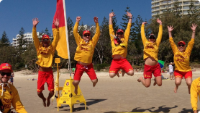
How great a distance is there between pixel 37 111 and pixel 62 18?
4522mm

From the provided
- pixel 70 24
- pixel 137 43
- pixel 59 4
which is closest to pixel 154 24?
pixel 137 43

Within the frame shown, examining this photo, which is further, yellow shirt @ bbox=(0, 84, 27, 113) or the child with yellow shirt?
the child with yellow shirt

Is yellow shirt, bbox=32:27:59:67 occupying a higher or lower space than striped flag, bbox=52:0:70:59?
lower

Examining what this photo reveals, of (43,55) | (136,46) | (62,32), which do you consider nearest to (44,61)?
(43,55)

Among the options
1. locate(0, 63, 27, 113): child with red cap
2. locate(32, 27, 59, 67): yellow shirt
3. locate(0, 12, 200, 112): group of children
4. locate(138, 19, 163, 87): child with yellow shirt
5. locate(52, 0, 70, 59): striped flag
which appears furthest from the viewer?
locate(52, 0, 70, 59): striped flag

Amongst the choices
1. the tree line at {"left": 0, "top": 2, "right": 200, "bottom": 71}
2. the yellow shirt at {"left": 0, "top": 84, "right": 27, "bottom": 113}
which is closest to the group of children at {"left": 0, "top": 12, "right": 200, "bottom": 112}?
the yellow shirt at {"left": 0, "top": 84, "right": 27, "bottom": 113}

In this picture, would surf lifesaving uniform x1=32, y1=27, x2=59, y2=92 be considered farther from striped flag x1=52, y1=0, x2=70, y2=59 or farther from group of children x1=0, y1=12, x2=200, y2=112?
striped flag x1=52, y1=0, x2=70, y2=59

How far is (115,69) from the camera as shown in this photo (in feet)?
25.3

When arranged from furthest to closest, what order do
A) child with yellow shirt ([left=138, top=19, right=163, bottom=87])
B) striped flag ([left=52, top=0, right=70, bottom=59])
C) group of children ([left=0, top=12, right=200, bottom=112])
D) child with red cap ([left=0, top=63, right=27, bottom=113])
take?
striped flag ([left=52, top=0, right=70, bottom=59]) → child with yellow shirt ([left=138, top=19, right=163, bottom=87]) → group of children ([left=0, top=12, right=200, bottom=112]) → child with red cap ([left=0, top=63, right=27, bottom=113])

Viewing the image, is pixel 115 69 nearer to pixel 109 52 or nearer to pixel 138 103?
pixel 138 103

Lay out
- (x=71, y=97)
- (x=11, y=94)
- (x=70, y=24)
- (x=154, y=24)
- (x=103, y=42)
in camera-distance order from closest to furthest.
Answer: (x=11, y=94) < (x=71, y=97) < (x=154, y=24) < (x=103, y=42) < (x=70, y=24)

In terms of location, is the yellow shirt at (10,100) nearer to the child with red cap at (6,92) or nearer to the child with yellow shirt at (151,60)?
the child with red cap at (6,92)

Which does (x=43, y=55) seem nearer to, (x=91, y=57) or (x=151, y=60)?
(x=91, y=57)

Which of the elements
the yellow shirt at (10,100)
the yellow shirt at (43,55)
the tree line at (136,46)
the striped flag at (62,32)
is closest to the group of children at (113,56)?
the yellow shirt at (43,55)
